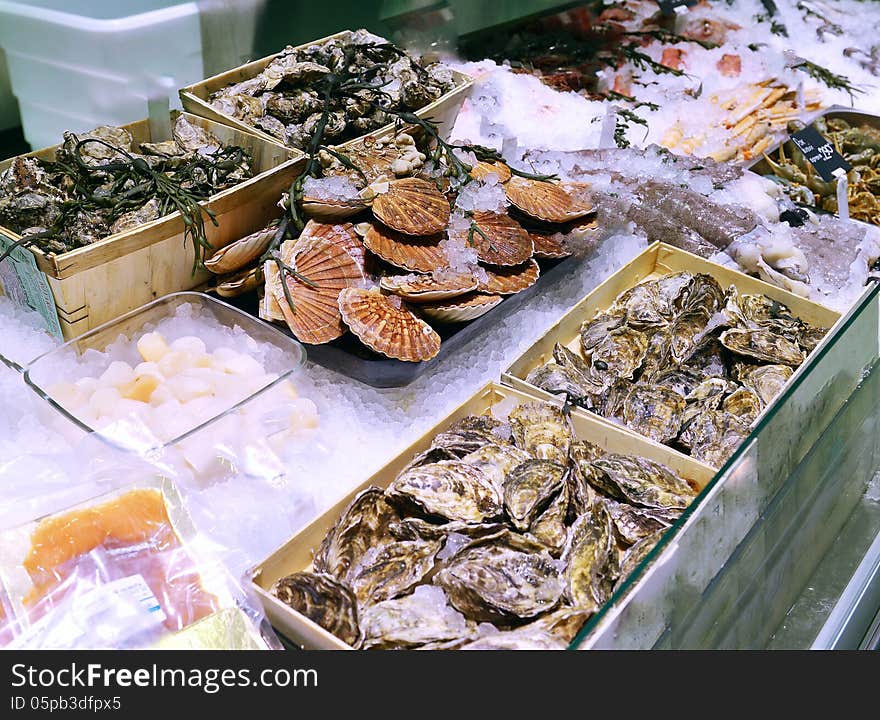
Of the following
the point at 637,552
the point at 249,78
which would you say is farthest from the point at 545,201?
the point at 637,552

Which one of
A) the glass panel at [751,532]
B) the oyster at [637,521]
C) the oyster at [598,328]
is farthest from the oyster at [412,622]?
the oyster at [598,328]

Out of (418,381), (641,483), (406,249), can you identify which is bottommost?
(418,381)

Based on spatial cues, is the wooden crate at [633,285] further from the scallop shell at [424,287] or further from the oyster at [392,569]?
the oyster at [392,569]

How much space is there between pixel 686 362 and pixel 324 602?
108 centimetres

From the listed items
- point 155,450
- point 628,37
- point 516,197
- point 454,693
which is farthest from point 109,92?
point 628,37

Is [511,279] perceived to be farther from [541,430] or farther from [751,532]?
[751,532]

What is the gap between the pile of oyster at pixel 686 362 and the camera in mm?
1718

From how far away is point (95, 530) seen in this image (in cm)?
131

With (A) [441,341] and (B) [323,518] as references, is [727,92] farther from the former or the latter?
(B) [323,518]

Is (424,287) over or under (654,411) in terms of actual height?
over

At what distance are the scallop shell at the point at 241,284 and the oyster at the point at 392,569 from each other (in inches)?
30.6

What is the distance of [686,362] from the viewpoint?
1958 millimetres
